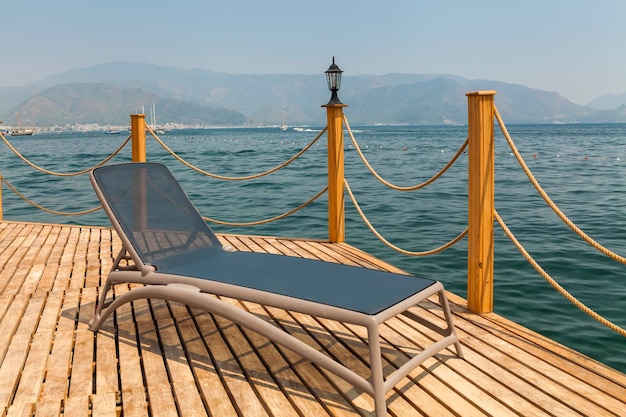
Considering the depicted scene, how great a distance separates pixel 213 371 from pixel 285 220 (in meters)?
8.78

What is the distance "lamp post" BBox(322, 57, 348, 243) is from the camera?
5.13 metres

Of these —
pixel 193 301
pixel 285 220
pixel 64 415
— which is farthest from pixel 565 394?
pixel 285 220

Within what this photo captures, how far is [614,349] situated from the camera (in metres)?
4.54

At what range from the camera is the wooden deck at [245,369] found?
233 centimetres

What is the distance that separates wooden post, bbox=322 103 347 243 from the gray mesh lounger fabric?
5.95 ft

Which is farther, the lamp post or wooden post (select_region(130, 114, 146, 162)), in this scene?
wooden post (select_region(130, 114, 146, 162))

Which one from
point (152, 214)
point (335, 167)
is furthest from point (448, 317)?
point (335, 167)

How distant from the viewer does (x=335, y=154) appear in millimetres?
5172

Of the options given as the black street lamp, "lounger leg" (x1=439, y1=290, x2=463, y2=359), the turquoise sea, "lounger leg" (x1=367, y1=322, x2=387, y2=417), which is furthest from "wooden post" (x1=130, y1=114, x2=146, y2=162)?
"lounger leg" (x1=367, y1=322, x2=387, y2=417)

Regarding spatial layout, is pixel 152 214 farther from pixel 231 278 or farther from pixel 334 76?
pixel 334 76

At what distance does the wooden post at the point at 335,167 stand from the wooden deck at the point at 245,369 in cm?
173

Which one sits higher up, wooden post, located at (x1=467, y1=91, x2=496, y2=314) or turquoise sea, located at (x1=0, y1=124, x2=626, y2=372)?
wooden post, located at (x1=467, y1=91, x2=496, y2=314)

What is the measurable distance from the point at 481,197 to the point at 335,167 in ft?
6.62

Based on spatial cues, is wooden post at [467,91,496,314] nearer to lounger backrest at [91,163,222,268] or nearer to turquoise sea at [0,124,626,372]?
lounger backrest at [91,163,222,268]
